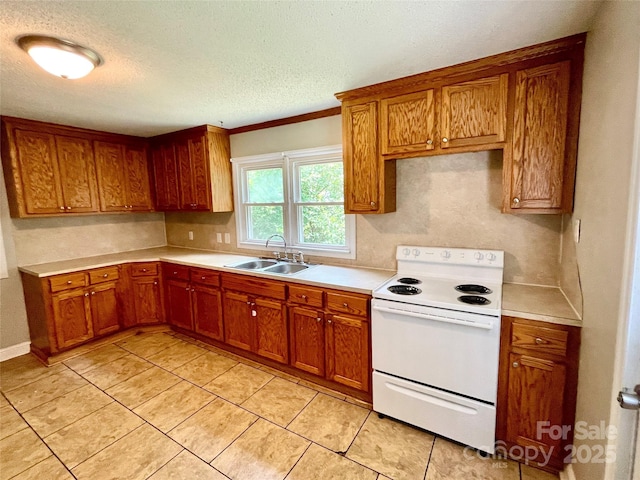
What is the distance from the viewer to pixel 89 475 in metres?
1.69

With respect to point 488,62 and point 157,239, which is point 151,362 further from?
point 488,62

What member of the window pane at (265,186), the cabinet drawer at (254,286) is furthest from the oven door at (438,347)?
the window pane at (265,186)

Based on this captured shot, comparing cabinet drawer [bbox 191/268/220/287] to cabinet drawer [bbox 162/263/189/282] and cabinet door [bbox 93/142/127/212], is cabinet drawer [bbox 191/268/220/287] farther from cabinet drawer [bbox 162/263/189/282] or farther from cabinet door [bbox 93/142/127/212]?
cabinet door [bbox 93/142/127/212]

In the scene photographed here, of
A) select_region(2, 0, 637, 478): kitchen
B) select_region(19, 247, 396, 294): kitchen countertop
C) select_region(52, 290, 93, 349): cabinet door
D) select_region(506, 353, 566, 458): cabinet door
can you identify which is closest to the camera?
select_region(2, 0, 637, 478): kitchen

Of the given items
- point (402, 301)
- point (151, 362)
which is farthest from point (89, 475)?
point (402, 301)

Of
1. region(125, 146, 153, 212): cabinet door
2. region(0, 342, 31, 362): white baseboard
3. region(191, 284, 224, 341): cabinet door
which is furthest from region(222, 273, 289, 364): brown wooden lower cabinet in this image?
region(0, 342, 31, 362): white baseboard

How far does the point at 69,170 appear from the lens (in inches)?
125

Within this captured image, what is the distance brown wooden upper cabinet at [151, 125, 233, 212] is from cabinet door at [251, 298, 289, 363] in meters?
1.40

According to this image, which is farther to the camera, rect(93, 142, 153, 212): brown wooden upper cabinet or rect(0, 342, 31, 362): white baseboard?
rect(93, 142, 153, 212): brown wooden upper cabinet

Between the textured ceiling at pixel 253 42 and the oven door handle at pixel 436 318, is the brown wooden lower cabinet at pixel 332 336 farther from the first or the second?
the textured ceiling at pixel 253 42

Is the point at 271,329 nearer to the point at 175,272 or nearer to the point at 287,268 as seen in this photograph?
the point at 287,268

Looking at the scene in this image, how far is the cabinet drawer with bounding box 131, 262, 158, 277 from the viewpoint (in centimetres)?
344

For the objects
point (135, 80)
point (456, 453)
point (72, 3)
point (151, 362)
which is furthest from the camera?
point (151, 362)

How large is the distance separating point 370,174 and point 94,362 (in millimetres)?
3196
